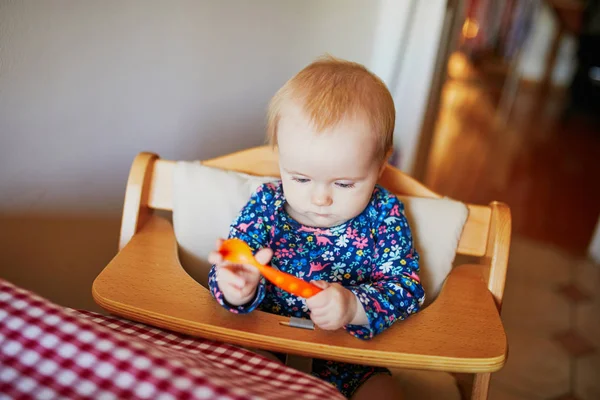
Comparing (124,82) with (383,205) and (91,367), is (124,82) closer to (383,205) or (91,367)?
(383,205)

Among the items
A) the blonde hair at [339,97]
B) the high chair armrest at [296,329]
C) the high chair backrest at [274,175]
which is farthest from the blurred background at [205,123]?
the blonde hair at [339,97]

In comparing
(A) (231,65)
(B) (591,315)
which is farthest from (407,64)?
(B) (591,315)

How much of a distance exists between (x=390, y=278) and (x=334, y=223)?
128mm

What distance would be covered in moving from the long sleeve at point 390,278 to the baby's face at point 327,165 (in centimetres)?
8

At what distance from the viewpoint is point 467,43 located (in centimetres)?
506

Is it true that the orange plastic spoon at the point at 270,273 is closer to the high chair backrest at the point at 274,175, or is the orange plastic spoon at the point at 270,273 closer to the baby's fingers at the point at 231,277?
the baby's fingers at the point at 231,277

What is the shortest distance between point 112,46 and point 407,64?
102 centimetres

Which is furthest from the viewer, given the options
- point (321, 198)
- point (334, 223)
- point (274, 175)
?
point (274, 175)

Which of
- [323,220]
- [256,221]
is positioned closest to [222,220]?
[256,221]

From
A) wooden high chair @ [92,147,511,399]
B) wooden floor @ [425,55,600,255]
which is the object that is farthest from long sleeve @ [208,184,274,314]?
wooden floor @ [425,55,600,255]

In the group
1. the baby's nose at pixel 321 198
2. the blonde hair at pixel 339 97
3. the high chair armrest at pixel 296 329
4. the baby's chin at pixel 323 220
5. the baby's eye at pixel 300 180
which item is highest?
the blonde hair at pixel 339 97

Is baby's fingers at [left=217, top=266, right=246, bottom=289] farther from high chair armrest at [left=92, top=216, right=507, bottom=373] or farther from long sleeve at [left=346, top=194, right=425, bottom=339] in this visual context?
long sleeve at [left=346, top=194, right=425, bottom=339]

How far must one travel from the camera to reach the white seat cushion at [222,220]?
36.8 inches

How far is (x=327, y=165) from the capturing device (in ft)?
2.48
